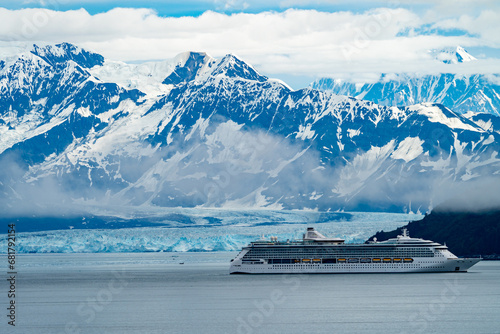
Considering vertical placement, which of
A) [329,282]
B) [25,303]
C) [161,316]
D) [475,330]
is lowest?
[475,330]

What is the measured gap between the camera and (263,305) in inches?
5463

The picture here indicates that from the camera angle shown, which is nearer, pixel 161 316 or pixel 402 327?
pixel 402 327

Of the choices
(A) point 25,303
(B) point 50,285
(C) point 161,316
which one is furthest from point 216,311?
(B) point 50,285

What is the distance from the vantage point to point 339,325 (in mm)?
115875

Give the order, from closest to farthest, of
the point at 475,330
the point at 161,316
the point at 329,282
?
the point at 475,330, the point at 161,316, the point at 329,282

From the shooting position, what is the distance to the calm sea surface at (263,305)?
115m

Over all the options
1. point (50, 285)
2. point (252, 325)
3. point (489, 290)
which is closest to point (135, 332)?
point (252, 325)

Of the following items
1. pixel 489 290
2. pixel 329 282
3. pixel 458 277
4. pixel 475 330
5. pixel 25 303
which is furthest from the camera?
pixel 458 277

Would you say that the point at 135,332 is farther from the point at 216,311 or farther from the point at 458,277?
the point at 458,277

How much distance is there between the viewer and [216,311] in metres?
132

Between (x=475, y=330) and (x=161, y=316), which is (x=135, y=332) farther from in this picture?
(x=475, y=330)

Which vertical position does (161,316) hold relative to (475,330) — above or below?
above

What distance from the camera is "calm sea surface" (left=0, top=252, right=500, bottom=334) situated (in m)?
115

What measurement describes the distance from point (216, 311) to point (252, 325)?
50.9 ft
